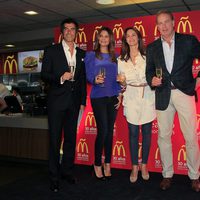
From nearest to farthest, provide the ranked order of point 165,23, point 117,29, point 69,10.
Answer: point 165,23 → point 117,29 → point 69,10

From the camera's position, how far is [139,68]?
2967 millimetres

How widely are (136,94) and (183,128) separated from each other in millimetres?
551

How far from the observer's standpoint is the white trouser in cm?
268

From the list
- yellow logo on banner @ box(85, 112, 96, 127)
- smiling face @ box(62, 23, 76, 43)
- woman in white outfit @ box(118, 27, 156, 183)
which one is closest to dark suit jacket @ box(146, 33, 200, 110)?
woman in white outfit @ box(118, 27, 156, 183)

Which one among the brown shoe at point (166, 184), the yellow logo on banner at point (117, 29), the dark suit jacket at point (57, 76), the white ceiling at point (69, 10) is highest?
the white ceiling at point (69, 10)

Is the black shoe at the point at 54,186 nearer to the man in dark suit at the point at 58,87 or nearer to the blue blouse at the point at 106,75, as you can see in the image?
the man in dark suit at the point at 58,87

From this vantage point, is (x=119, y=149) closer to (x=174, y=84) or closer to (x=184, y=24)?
(x=174, y=84)

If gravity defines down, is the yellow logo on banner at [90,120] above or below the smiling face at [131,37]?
below

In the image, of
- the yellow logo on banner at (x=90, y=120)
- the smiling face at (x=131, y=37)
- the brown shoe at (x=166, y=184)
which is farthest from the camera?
the yellow logo on banner at (x=90, y=120)

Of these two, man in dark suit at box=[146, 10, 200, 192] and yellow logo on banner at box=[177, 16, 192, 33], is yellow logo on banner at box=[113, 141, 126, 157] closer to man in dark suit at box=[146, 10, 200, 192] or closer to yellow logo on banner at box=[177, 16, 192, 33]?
man in dark suit at box=[146, 10, 200, 192]

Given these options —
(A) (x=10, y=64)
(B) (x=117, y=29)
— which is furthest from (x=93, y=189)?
(A) (x=10, y=64)

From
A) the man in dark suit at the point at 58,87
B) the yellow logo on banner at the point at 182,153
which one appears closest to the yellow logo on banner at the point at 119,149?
the yellow logo on banner at the point at 182,153

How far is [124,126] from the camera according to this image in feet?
11.3

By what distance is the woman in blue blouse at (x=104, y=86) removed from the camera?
2.95 meters
